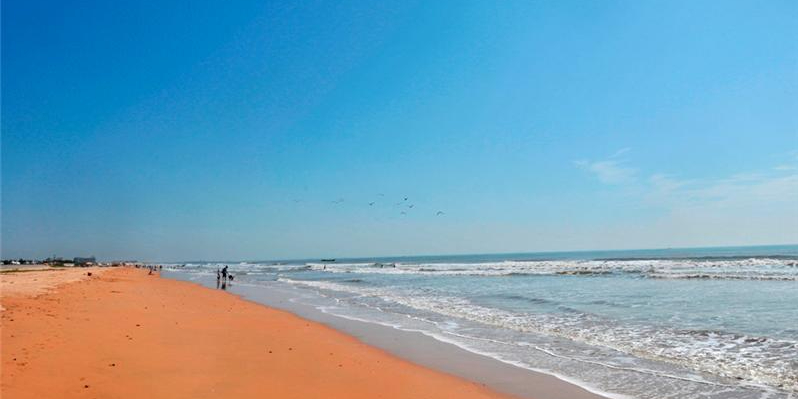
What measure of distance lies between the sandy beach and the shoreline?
378 millimetres

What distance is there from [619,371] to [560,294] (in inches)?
598

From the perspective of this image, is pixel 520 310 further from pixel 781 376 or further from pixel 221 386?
pixel 221 386

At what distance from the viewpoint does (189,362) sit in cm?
841

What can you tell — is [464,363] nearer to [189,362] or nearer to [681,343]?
[189,362]

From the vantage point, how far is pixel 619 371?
8.50m

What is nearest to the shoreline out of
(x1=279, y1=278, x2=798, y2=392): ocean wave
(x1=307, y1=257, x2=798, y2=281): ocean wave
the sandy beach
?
the sandy beach

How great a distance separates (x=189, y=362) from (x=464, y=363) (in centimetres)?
503

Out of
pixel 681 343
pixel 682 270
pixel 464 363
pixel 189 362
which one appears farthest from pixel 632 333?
pixel 682 270

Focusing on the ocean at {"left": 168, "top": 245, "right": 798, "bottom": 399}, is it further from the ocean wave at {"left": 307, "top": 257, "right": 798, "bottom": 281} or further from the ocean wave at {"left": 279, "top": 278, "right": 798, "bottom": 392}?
the ocean wave at {"left": 307, "top": 257, "right": 798, "bottom": 281}

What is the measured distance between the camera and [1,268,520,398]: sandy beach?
6.67 metres

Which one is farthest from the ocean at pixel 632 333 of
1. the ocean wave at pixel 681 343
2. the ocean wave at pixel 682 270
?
the ocean wave at pixel 682 270

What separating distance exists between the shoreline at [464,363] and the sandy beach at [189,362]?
0.38 m

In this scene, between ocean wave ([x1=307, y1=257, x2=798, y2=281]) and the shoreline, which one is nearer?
the shoreline

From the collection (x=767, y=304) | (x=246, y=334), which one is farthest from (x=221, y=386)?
(x=767, y=304)
